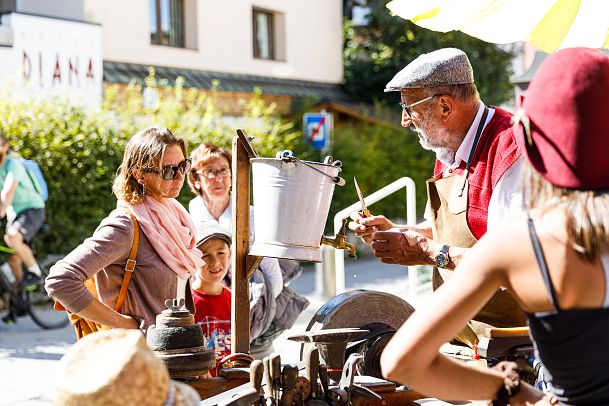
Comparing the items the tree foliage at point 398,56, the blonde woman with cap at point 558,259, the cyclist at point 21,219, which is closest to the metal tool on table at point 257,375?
the blonde woman with cap at point 558,259

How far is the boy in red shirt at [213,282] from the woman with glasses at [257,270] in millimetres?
74

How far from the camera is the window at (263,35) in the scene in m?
19.2

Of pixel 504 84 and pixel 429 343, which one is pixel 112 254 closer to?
pixel 429 343

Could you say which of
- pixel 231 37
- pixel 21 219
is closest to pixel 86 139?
pixel 21 219

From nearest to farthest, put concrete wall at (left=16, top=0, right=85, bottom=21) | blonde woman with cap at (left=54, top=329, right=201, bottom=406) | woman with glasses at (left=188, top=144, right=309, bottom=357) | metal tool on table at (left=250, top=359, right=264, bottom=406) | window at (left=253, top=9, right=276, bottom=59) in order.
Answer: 1. blonde woman with cap at (left=54, top=329, right=201, bottom=406)
2. metal tool on table at (left=250, top=359, right=264, bottom=406)
3. woman with glasses at (left=188, top=144, right=309, bottom=357)
4. concrete wall at (left=16, top=0, right=85, bottom=21)
5. window at (left=253, top=9, right=276, bottom=59)

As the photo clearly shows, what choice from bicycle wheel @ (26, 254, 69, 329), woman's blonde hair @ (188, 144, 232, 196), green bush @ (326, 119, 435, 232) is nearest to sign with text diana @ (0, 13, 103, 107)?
bicycle wheel @ (26, 254, 69, 329)

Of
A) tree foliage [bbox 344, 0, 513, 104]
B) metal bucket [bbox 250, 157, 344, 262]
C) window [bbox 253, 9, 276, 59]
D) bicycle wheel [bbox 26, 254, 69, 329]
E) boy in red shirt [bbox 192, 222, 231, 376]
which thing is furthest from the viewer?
tree foliage [bbox 344, 0, 513, 104]

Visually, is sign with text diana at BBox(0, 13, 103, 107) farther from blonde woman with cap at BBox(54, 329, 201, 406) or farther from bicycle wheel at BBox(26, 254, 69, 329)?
blonde woman with cap at BBox(54, 329, 201, 406)

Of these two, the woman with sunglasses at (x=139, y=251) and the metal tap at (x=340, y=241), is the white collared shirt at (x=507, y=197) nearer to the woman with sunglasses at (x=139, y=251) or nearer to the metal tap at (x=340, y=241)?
the metal tap at (x=340, y=241)

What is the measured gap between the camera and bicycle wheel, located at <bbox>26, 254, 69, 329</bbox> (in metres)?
A: 8.82

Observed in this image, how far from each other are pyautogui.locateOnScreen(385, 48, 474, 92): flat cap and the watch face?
660 millimetres

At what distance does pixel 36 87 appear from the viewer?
1270 cm

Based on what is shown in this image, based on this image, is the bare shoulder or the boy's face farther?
the boy's face

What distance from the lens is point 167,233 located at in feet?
10.5
